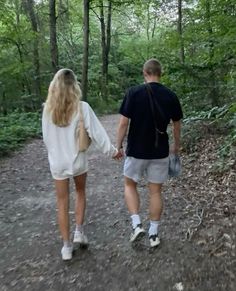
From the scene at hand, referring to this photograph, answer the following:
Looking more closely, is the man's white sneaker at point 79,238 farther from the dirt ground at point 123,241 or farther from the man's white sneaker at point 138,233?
the man's white sneaker at point 138,233

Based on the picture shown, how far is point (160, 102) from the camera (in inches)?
181

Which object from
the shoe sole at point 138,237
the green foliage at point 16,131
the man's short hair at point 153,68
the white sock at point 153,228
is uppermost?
the man's short hair at point 153,68

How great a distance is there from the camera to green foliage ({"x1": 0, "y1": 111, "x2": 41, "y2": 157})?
12712 mm

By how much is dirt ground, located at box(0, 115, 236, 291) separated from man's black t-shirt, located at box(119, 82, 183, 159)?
3.85 ft

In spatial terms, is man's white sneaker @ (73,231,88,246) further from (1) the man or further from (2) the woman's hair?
(2) the woman's hair

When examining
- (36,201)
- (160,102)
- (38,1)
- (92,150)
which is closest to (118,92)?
(38,1)

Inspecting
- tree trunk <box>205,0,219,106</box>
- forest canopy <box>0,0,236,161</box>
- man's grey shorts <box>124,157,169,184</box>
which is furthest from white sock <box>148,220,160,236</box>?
tree trunk <box>205,0,219,106</box>

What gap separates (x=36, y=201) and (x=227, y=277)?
4277 mm

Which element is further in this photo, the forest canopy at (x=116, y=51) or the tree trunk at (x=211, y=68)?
the forest canopy at (x=116, y=51)

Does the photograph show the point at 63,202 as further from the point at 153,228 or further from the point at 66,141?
the point at 153,228

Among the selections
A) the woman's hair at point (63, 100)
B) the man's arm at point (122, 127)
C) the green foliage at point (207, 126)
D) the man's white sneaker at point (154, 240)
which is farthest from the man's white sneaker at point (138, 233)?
the green foliage at point (207, 126)

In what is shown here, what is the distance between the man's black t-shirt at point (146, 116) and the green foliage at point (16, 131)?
25.7ft

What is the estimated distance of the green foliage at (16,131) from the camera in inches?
500

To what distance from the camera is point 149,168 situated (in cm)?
478
